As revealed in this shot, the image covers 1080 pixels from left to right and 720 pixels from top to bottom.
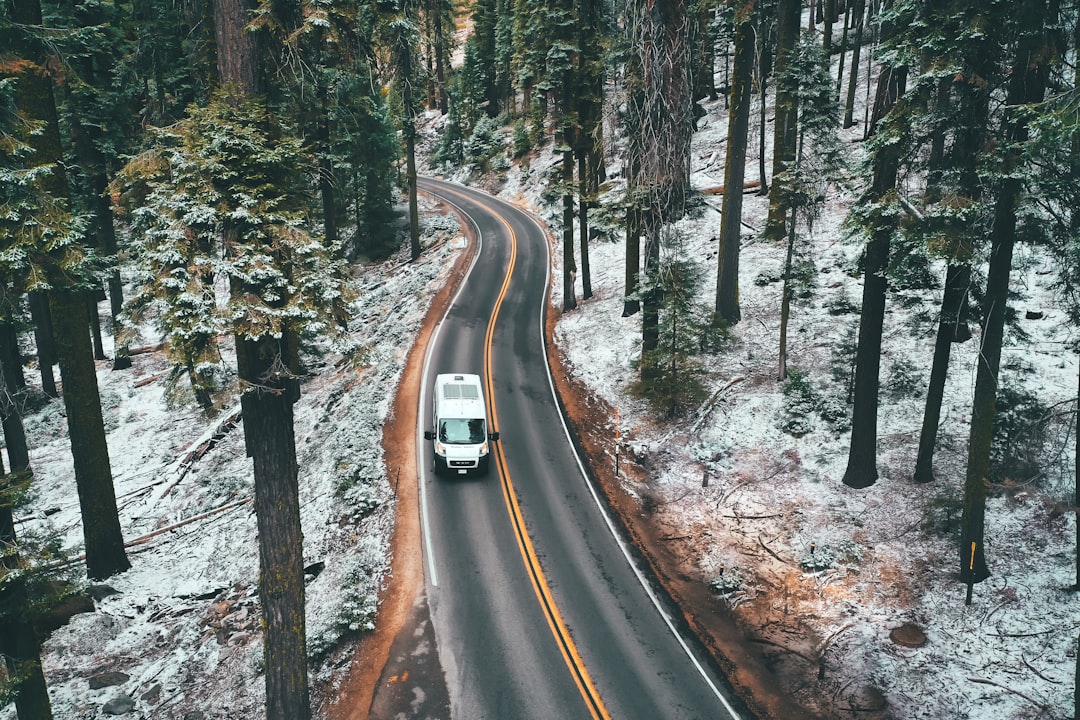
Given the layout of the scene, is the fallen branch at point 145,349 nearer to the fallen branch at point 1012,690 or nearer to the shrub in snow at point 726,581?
the shrub in snow at point 726,581

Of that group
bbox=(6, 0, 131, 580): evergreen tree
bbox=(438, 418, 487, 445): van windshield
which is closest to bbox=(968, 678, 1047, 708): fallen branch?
bbox=(438, 418, 487, 445): van windshield

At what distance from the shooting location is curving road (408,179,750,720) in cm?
1245

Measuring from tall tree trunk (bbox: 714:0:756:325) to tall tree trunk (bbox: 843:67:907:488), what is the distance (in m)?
5.90

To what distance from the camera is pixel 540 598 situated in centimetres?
1495

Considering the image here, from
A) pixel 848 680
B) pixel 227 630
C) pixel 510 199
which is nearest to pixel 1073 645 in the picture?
pixel 848 680

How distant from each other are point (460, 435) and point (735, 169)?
13.9m

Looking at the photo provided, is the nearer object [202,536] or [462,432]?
[202,536]

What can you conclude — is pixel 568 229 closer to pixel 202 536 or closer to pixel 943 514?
pixel 943 514

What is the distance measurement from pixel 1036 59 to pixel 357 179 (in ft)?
115

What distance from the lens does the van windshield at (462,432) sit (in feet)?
64.1

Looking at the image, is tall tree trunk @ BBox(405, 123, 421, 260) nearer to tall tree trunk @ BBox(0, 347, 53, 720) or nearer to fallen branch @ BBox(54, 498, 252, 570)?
fallen branch @ BBox(54, 498, 252, 570)

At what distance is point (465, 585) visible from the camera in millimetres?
15336

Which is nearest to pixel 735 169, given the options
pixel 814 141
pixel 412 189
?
pixel 814 141

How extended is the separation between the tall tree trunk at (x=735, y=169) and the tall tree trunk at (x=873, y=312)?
19.4 ft
